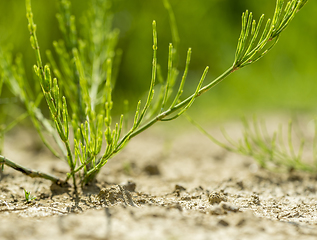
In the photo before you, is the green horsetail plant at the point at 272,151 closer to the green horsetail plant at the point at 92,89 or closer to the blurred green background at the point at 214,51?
the green horsetail plant at the point at 92,89

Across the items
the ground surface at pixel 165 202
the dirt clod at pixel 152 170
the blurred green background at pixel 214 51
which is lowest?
the ground surface at pixel 165 202

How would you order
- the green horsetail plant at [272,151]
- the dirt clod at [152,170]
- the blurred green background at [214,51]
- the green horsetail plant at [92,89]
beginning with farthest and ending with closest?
the blurred green background at [214,51] → the dirt clod at [152,170] → the green horsetail plant at [272,151] → the green horsetail plant at [92,89]

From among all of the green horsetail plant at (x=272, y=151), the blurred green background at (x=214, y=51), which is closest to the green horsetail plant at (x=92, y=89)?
the green horsetail plant at (x=272, y=151)

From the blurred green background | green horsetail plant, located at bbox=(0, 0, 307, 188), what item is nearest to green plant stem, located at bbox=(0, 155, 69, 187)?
green horsetail plant, located at bbox=(0, 0, 307, 188)

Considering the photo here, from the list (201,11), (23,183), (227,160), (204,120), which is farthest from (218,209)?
(201,11)

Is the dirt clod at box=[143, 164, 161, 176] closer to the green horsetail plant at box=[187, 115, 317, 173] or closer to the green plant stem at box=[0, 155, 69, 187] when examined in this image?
the green horsetail plant at box=[187, 115, 317, 173]
